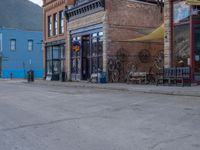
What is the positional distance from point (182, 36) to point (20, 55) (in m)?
41.6

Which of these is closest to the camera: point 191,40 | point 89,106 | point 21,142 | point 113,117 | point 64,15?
point 21,142

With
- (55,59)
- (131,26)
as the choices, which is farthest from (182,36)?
(55,59)

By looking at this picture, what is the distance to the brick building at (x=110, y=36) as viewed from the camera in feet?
98.1

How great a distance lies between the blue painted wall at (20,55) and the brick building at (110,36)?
2430 cm

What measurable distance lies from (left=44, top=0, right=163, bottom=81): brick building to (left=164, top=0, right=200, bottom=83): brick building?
717 centimetres

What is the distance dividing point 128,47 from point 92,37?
3278 mm

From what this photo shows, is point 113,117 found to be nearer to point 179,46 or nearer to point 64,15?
point 179,46

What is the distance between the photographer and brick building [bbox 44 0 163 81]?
29.9 meters

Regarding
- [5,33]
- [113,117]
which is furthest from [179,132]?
[5,33]

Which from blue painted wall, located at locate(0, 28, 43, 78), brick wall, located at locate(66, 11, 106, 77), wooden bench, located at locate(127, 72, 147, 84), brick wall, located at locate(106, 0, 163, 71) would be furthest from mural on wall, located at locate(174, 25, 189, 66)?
blue painted wall, located at locate(0, 28, 43, 78)

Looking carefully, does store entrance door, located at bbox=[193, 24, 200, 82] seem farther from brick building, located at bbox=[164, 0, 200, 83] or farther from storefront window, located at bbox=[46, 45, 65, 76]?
storefront window, located at bbox=[46, 45, 65, 76]

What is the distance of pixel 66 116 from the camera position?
11.2 metres

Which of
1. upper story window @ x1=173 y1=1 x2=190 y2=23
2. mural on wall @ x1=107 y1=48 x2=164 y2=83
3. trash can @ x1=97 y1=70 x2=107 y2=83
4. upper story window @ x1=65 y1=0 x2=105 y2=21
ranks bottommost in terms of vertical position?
trash can @ x1=97 y1=70 x2=107 y2=83

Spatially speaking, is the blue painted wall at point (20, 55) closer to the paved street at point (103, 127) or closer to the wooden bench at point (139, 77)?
the wooden bench at point (139, 77)
